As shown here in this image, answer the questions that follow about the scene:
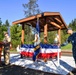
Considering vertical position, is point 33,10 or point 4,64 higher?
point 33,10

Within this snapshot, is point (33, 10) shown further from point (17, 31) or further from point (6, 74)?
point (6, 74)

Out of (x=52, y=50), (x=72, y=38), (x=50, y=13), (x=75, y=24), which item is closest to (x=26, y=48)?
(x=52, y=50)

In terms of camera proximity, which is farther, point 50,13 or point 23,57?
point 23,57

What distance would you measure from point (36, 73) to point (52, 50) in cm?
501

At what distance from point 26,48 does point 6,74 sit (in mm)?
6132

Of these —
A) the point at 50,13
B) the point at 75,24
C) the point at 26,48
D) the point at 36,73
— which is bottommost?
the point at 36,73

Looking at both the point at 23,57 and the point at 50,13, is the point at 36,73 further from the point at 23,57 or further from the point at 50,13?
the point at 23,57

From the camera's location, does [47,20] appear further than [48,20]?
No

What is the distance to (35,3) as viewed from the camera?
208 feet

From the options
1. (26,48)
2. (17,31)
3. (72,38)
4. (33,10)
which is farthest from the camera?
(33,10)

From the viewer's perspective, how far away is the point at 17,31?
133ft

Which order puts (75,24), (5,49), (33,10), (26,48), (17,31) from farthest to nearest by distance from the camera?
(75,24) → (33,10) → (17,31) → (26,48) → (5,49)

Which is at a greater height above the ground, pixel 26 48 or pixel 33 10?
pixel 33 10

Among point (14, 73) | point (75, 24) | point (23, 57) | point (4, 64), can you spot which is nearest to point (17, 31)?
point (23, 57)
